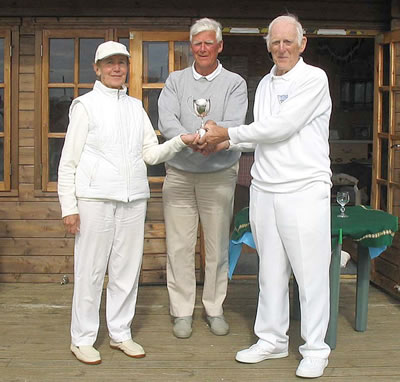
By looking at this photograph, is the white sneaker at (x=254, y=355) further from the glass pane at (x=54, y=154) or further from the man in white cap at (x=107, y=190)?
the glass pane at (x=54, y=154)

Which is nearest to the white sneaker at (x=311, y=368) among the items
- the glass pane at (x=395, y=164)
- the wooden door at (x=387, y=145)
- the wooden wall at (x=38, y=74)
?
the wooden door at (x=387, y=145)

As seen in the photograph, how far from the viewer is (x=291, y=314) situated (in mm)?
4500

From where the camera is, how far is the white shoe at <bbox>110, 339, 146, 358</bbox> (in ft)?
12.0

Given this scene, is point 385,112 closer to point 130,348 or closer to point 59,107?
point 59,107

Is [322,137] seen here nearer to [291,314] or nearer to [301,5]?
[291,314]

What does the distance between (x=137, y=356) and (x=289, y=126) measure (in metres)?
1.49

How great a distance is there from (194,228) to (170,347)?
29.1 inches

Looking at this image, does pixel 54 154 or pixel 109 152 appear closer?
pixel 109 152

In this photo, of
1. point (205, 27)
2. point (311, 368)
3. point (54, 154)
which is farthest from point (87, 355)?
point (54, 154)

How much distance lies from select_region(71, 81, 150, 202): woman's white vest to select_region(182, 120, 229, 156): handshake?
0.98 ft

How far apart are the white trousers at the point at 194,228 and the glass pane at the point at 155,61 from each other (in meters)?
1.28

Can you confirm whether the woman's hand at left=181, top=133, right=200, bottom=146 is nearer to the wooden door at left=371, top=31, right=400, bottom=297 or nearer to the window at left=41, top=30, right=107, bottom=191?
the window at left=41, top=30, right=107, bottom=191

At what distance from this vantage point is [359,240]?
3848 mm

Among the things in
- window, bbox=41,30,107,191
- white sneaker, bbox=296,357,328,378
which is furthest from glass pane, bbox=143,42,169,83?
white sneaker, bbox=296,357,328,378
